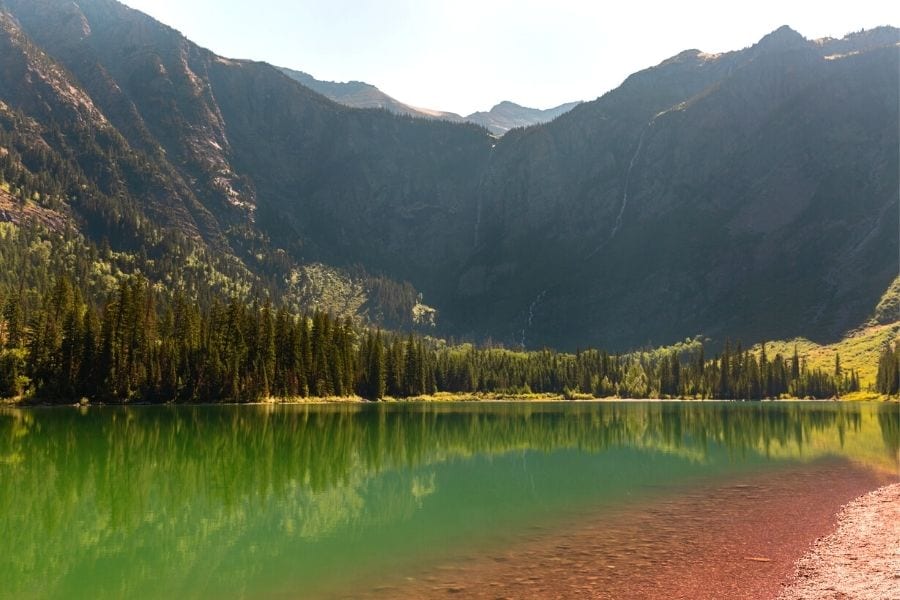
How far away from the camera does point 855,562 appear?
25.7 meters

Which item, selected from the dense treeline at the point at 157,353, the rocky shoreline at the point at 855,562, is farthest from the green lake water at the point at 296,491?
the dense treeline at the point at 157,353

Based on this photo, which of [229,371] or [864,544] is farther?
[229,371]

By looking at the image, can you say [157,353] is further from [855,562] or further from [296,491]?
[855,562]

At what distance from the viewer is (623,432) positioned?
90188mm

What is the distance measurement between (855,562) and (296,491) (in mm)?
28983

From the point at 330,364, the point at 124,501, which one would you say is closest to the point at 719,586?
the point at 124,501

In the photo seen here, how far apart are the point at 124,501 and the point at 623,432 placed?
6948 centimetres

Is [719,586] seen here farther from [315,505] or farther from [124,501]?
[124,501]

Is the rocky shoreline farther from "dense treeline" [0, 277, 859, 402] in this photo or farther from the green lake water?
"dense treeline" [0, 277, 859, 402]

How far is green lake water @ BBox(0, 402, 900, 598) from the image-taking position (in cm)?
2367

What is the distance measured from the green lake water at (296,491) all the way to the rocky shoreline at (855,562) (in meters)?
10.9

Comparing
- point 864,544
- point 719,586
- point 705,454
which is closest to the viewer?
point 719,586

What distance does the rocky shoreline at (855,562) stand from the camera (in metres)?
22.0

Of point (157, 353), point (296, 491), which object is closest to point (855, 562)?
point (296, 491)
